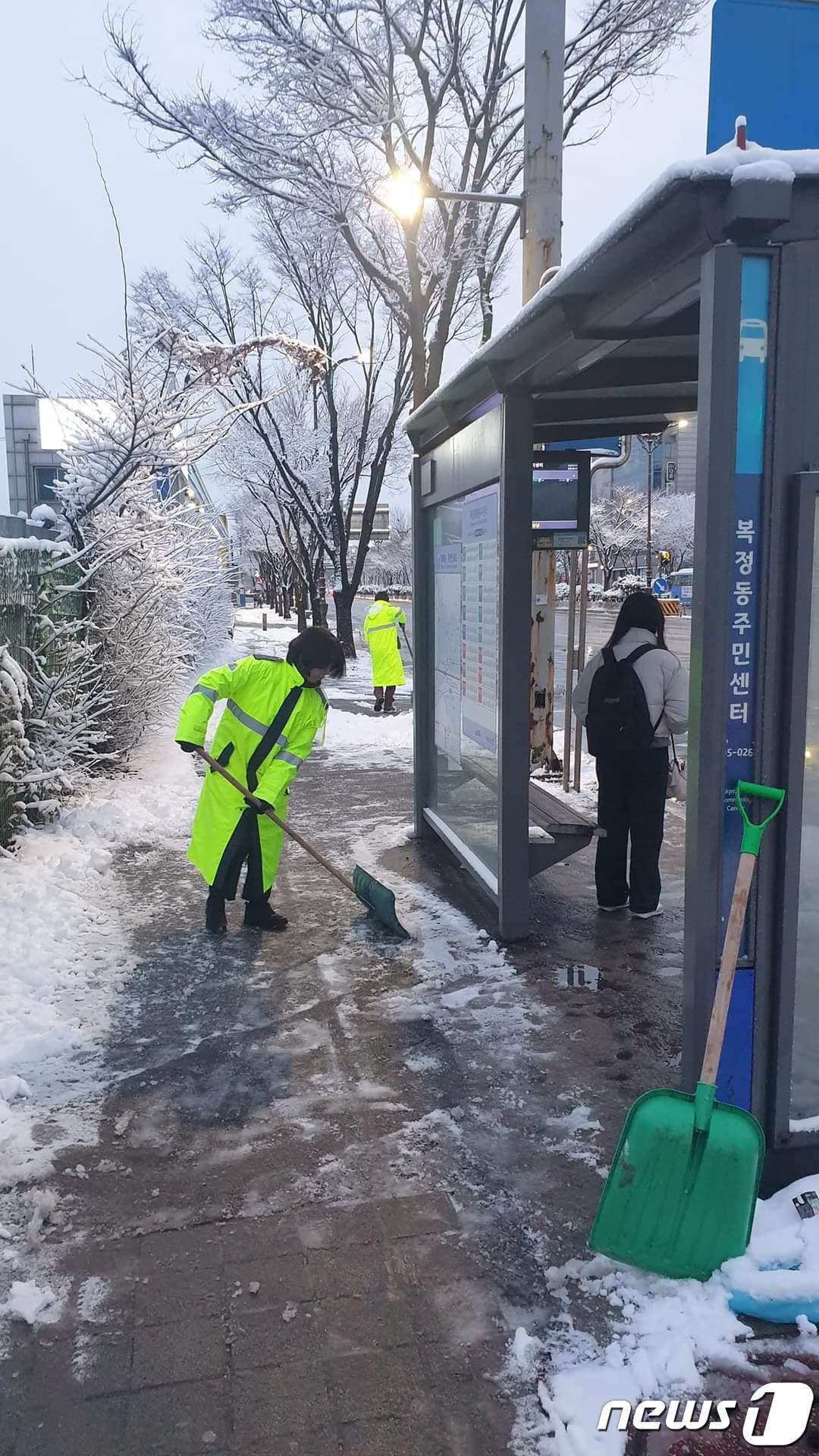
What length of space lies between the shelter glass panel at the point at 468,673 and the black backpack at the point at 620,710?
1.88 ft

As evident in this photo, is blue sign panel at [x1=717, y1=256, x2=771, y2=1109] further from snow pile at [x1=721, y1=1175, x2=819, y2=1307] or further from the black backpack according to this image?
the black backpack

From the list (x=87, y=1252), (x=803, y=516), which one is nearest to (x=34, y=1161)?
(x=87, y=1252)

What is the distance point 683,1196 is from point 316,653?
124 inches

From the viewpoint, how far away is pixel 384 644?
14180mm

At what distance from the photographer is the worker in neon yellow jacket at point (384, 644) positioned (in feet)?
46.4

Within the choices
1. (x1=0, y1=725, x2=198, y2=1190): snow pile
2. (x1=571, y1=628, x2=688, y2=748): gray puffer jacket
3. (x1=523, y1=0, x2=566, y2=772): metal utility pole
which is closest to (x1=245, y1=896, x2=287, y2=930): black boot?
(x1=0, y1=725, x2=198, y2=1190): snow pile

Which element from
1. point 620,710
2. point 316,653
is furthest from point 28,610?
point 620,710

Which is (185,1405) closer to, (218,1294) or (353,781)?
(218,1294)

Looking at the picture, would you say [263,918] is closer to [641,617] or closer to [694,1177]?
[641,617]

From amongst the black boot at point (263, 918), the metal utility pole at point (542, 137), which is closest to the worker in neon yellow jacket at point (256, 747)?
the black boot at point (263, 918)

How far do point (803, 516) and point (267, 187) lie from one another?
12.1 meters

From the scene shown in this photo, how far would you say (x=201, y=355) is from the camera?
31.4 ft

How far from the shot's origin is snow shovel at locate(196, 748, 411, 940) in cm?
516

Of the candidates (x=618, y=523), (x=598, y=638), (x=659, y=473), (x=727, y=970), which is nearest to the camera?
(x=727, y=970)
